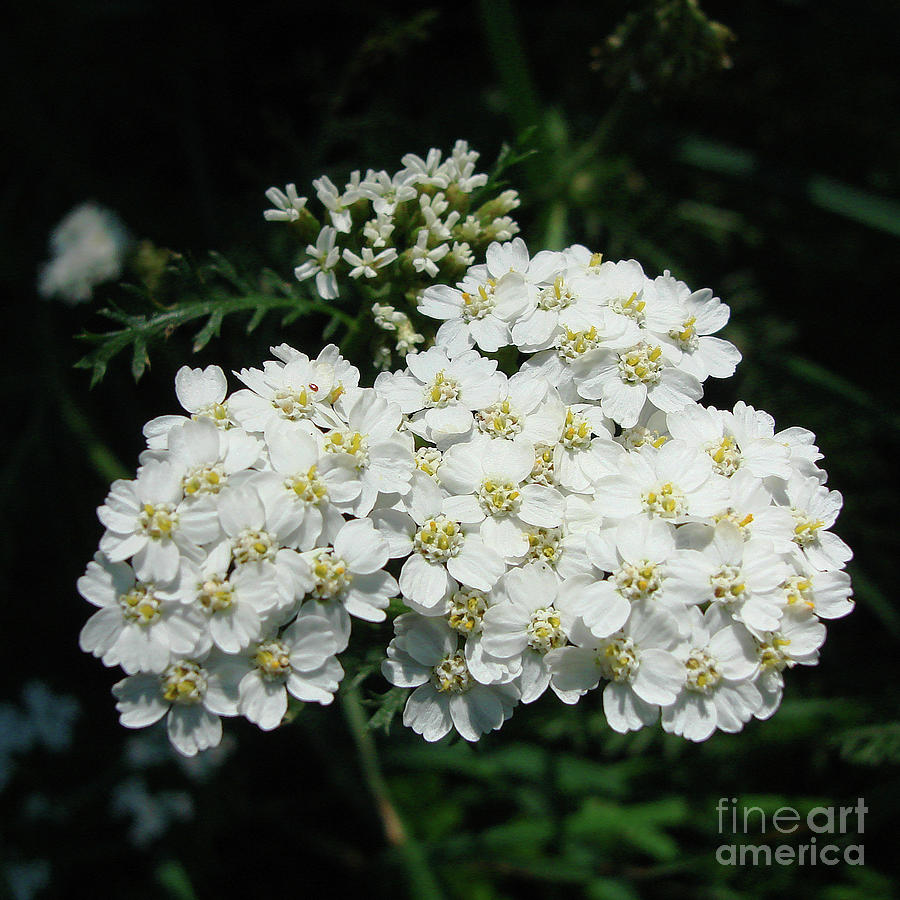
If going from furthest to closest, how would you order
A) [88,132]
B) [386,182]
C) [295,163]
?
1. [88,132]
2. [295,163]
3. [386,182]

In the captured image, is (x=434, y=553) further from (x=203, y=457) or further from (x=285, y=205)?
(x=285, y=205)

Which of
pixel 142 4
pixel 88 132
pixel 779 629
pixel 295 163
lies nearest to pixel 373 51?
pixel 295 163

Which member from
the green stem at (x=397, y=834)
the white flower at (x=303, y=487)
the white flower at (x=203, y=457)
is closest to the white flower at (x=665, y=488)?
the white flower at (x=303, y=487)

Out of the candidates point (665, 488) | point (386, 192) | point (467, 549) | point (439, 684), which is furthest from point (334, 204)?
point (439, 684)

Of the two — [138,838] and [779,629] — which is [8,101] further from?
[779,629]

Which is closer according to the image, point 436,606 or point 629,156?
point 436,606

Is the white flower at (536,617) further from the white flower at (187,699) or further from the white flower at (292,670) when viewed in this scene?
the white flower at (187,699)
